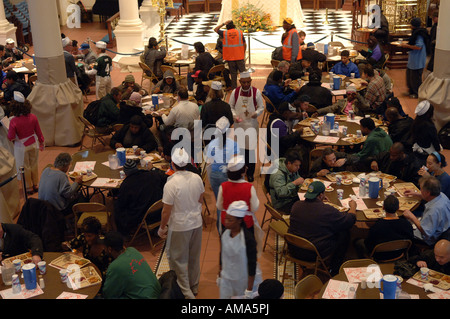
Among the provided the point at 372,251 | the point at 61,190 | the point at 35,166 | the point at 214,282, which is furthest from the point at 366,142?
the point at 35,166

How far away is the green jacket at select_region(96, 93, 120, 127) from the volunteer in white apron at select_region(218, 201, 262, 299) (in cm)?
540

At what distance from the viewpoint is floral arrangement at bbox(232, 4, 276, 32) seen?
62.6ft

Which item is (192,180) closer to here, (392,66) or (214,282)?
(214,282)

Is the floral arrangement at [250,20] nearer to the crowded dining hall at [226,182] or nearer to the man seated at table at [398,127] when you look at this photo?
the crowded dining hall at [226,182]

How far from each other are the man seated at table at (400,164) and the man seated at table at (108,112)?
4387mm

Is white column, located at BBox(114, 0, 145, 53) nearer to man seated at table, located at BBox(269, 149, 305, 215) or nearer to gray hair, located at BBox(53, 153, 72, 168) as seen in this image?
gray hair, located at BBox(53, 153, 72, 168)

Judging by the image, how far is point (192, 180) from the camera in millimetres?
5945

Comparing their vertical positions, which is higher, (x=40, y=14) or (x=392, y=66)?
(x=40, y=14)

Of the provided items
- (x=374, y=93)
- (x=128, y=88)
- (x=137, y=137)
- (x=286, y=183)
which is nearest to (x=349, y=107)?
(x=374, y=93)

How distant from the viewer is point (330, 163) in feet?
25.1

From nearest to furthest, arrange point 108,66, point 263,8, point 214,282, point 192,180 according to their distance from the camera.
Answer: point 192,180, point 214,282, point 108,66, point 263,8

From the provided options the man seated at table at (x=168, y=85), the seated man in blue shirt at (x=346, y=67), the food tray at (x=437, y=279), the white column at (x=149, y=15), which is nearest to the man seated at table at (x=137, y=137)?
the man seated at table at (x=168, y=85)

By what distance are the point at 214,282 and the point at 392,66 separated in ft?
33.0

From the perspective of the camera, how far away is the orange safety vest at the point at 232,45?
12812 mm
